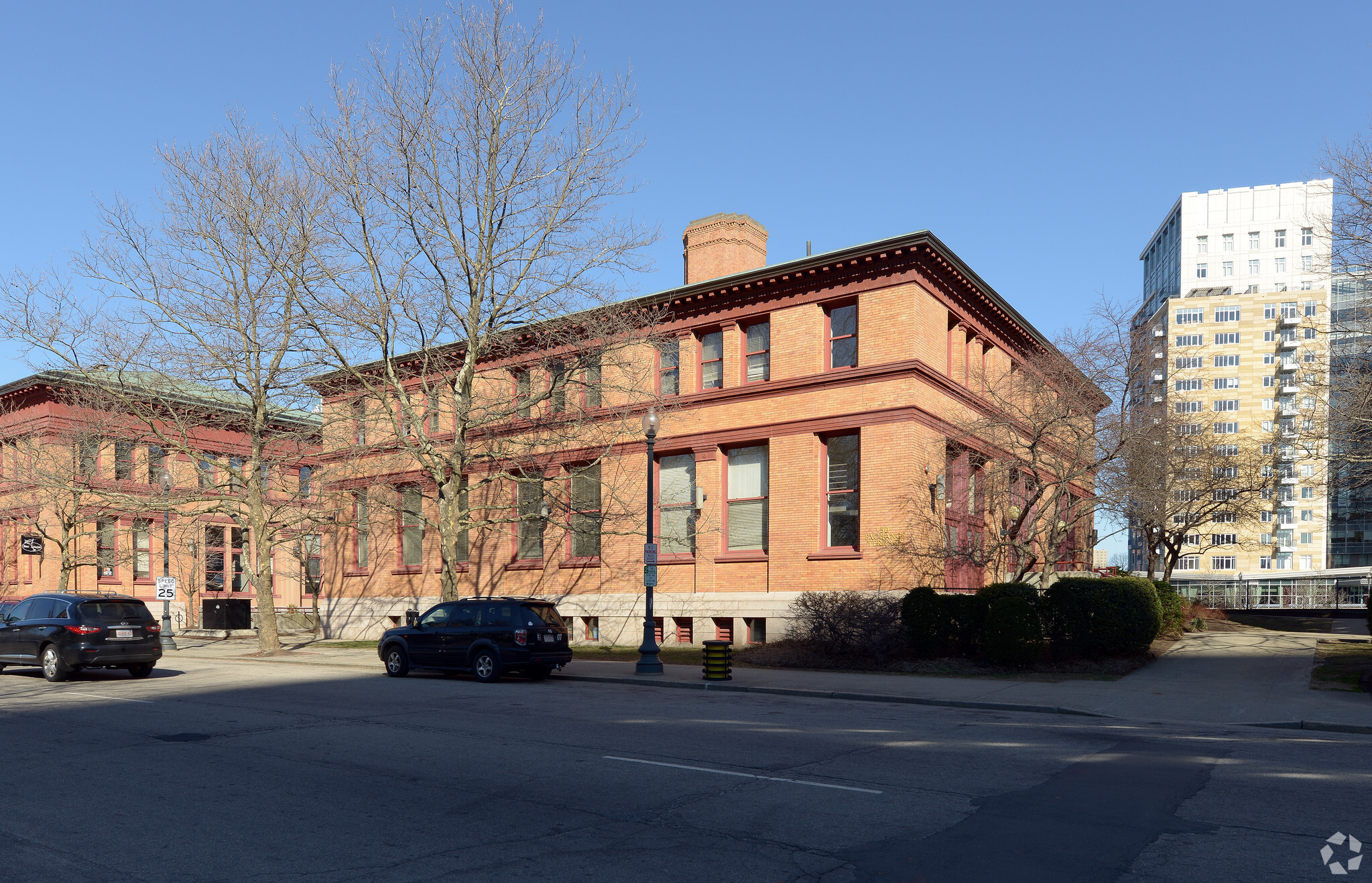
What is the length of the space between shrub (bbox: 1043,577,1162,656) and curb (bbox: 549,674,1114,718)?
20.9ft

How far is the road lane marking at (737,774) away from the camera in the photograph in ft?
29.3

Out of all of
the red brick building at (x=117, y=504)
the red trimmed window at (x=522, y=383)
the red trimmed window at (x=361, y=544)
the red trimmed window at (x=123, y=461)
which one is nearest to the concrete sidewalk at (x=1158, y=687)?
the red trimmed window at (x=522, y=383)

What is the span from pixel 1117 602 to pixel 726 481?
11384mm

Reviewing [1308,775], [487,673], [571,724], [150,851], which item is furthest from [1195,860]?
[487,673]

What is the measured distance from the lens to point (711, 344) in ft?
96.8

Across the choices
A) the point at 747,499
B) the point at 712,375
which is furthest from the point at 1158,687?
the point at 712,375

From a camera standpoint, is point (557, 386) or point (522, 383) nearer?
point (557, 386)

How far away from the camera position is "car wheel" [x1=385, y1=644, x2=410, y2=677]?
21.0 metres

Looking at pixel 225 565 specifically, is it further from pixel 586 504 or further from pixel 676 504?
pixel 676 504

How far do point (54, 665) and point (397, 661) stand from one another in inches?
266

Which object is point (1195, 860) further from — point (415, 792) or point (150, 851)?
point (150, 851)

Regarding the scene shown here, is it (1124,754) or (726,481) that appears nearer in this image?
(1124,754)

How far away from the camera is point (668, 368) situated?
30.2 meters

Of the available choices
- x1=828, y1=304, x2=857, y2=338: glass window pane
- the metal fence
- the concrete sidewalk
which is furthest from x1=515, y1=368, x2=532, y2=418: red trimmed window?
the metal fence
